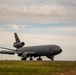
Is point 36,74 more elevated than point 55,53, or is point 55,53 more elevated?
point 55,53

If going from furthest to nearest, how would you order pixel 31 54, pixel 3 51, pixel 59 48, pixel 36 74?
pixel 3 51 < pixel 31 54 < pixel 59 48 < pixel 36 74

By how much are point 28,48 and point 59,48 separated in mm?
15751

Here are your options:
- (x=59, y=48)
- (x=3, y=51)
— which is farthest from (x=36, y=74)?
(x=3, y=51)

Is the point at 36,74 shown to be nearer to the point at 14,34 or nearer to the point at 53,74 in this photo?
the point at 53,74

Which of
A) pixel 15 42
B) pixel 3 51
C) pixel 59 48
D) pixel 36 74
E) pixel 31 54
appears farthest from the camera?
pixel 15 42

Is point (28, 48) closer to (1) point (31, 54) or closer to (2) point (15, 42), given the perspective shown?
(1) point (31, 54)

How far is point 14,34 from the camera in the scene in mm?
128375

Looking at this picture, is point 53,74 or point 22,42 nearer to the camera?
point 53,74

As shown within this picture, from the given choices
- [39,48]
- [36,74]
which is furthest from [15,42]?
[36,74]

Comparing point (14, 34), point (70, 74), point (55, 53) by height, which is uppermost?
point (14, 34)

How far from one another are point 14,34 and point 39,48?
1191 inches

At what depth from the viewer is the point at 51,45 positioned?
321ft

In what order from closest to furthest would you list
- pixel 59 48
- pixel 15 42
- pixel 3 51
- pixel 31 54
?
1. pixel 59 48
2. pixel 31 54
3. pixel 3 51
4. pixel 15 42

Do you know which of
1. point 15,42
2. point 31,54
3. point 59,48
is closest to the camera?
point 59,48
